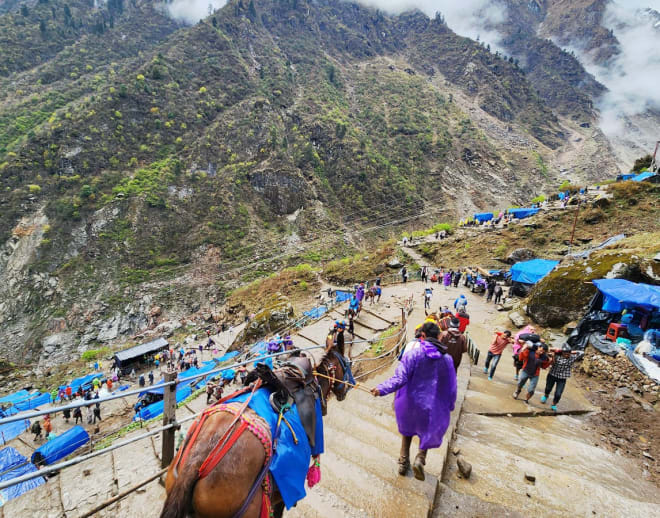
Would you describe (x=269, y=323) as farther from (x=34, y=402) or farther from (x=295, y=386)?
(x=295, y=386)

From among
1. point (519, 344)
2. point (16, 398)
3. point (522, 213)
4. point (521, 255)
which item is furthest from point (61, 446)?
point (522, 213)

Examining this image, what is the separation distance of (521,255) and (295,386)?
21609 mm

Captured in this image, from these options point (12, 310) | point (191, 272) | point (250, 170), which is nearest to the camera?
point (12, 310)

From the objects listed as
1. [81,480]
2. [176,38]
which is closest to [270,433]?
[81,480]

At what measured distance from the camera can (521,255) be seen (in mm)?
19938

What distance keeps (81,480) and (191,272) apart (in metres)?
32.6

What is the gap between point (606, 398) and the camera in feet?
19.8

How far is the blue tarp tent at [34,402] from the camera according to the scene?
1443 cm

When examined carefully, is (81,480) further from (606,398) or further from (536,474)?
(606,398)

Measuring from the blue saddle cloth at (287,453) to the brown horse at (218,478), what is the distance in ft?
0.40

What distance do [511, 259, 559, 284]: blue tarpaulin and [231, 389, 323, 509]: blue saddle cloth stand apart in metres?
14.7

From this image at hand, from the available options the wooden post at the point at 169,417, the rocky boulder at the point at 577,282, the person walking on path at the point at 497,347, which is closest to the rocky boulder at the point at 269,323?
the person walking on path at the point at 497,347

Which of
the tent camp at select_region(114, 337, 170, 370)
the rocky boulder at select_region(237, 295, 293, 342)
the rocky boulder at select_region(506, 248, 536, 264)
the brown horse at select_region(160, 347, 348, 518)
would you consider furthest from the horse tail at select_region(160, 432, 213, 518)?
the rocky boulder at select_region(506, 248, 536, 264)

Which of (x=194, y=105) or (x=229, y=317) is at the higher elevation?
(x=194, y=105)
